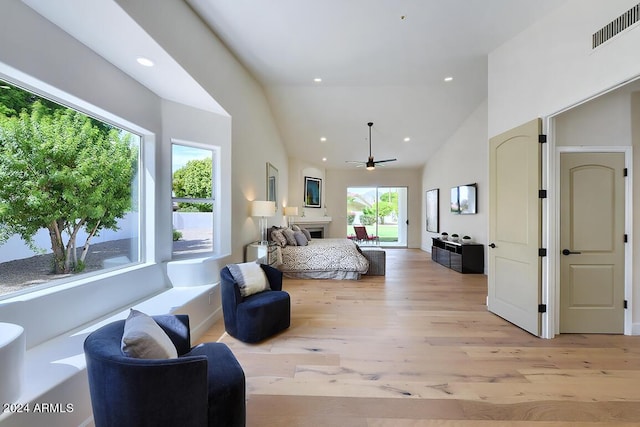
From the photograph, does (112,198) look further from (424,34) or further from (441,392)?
(424,34)

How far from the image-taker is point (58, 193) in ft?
6.94

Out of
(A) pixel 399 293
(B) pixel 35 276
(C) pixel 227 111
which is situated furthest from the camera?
(A) pixel 399 293

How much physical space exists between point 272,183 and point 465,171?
466cm

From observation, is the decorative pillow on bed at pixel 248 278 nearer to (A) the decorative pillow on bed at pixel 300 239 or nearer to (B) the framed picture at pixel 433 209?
(A) the decorative pillow on bed at pixel 300 239

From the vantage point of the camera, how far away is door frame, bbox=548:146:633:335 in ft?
9.21

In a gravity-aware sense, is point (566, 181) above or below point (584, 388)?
above

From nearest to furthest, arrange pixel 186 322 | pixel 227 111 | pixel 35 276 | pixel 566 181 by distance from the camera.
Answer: pixel 186 322 < pixel 35 276 < pixel 566 181 < pixel 227 111

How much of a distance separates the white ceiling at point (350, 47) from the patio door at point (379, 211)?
12.7ft

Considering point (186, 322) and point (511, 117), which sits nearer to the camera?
point (186, 322)

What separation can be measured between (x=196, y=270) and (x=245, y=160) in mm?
1934

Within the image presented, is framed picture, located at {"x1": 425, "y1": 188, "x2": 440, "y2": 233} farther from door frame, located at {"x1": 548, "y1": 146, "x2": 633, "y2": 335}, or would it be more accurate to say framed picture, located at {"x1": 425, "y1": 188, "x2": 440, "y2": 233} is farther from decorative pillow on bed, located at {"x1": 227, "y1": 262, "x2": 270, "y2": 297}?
decorative pillow on bed, located at {"x1": 227, "y1": 262, "x2": 270, "y2": 297}

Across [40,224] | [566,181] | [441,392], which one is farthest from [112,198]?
[566,181]

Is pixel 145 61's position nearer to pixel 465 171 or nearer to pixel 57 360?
pixel 57 360

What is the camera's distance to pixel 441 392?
1949mm
